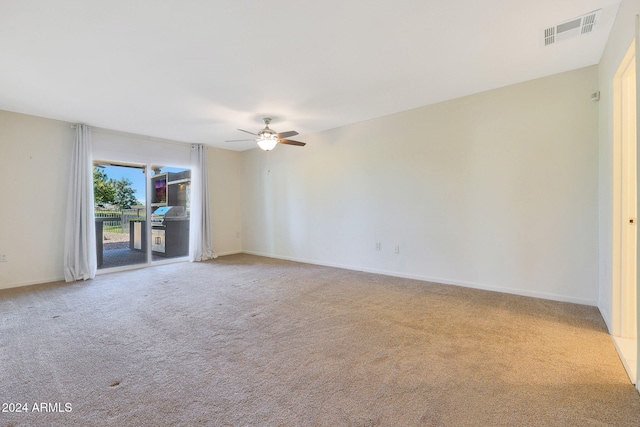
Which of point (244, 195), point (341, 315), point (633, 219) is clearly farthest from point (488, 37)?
point (244, 195)

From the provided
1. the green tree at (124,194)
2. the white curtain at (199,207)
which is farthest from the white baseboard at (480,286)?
the green tree at (124,194)

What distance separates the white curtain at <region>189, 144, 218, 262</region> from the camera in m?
5.97

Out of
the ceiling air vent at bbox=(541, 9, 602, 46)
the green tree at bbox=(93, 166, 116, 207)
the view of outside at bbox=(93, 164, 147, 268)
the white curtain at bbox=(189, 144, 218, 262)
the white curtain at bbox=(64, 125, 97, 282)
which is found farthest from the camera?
the white curtain at bbox=(189, 144, 218, 262)

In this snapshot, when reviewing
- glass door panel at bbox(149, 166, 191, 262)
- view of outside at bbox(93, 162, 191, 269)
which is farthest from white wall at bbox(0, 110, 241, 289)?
glass door panel at bbox(149, 166, 191, 262)

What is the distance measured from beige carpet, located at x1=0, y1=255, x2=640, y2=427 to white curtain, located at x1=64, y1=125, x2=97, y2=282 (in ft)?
2.91

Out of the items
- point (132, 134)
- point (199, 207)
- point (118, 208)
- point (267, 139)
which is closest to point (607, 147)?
point (267, 139)

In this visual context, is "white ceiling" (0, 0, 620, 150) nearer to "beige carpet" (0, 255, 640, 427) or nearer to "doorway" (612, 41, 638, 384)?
"doorway" (612, 41, 638, 384)

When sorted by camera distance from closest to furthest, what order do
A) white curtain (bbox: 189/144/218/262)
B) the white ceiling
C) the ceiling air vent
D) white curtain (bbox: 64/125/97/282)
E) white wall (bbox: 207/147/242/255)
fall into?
the white ceiling → the ceiling air vent → white curtain (bbox: 64/125/97/282) → white curtain (bbox: 189/144/218/262) → white wall (bbox: 207/147/242/255)

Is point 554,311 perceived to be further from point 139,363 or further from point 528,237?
point 139,363

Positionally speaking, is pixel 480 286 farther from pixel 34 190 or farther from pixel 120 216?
pixel 34 190

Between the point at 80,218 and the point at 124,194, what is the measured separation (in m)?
0.93

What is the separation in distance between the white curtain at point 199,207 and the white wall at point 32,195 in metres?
2.05

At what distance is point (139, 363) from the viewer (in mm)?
2023

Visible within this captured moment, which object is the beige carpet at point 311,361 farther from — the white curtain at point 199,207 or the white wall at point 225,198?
the white wall at point 225,198
